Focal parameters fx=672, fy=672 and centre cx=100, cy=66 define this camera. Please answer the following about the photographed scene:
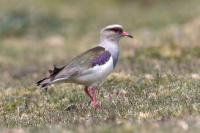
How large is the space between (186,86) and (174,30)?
35.3 ft

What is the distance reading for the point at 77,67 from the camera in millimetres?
12086

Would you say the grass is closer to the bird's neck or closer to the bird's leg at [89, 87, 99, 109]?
the bird's leg at [89, 87, 99, 109]

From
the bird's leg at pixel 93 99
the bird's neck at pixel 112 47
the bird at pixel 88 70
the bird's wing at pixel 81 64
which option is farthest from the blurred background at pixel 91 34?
the bird's wing at pixel 81 64

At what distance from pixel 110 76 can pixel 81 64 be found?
3.13 meters

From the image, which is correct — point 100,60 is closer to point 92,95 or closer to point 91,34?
point 92,95

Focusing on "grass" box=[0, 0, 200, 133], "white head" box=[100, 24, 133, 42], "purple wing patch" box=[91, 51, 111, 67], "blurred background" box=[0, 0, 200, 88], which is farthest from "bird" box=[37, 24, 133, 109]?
"blurred background" box=[0, 0, 200, 88]

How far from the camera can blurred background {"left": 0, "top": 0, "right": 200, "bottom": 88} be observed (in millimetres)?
18375

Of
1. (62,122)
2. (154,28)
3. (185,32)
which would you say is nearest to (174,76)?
(62,122)

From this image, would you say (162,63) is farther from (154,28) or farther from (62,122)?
(154,28)

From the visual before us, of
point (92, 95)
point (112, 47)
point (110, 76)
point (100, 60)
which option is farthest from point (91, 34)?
point (100, 60)

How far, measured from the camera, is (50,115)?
1187cm

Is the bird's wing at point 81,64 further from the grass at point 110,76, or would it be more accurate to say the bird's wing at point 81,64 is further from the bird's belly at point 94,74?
the grass at point 110,76

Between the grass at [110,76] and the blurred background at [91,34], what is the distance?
31 mm

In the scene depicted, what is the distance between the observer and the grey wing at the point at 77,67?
11922 millimetres
